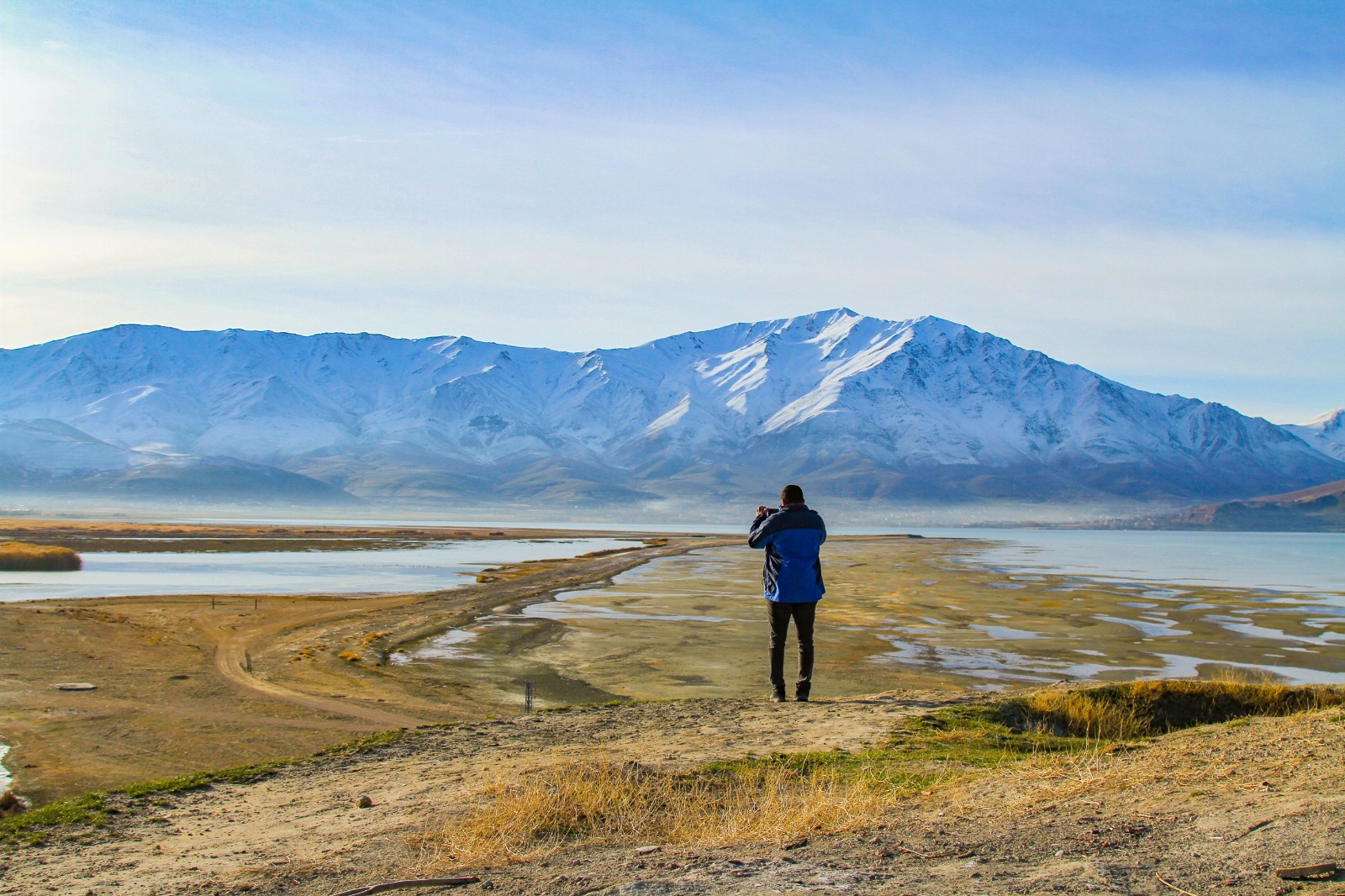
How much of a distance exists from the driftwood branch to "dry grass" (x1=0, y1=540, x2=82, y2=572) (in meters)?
49.0

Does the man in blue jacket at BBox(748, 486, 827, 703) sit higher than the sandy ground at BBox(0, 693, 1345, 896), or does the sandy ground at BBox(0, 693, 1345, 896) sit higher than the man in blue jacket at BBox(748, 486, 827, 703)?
the man in blue jacket at BBox(748, 486, 827, 703)

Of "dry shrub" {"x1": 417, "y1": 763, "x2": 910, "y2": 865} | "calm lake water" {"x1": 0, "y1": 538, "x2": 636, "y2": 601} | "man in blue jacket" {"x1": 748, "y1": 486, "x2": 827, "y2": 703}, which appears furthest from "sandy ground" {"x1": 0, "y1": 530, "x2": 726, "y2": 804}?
"calm lake water" {"x1": 0, "y1": 538, "x2": 636, "y2": 601}

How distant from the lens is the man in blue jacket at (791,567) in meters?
11.7

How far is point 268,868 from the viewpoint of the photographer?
19.8 feet

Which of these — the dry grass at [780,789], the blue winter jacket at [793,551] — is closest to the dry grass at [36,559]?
the blue winter jacket at [793,551]

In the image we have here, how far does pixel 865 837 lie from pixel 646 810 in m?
1.61

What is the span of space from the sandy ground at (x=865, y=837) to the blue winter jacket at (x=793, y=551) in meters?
2.71

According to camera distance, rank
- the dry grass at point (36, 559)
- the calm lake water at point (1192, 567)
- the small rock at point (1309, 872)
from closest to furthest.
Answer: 1. the small rock at point (1309, 872)
2. the dry grass at point (36, 559)
3. the calm lake water at point (1192, 567)

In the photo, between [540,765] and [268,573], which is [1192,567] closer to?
[268,573]

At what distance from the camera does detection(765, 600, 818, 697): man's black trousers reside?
11930 millimetres

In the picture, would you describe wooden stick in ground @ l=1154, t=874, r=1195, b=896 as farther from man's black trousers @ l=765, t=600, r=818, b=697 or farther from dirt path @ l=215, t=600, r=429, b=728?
dirt path @ l=215, t=600, r=429, b=728

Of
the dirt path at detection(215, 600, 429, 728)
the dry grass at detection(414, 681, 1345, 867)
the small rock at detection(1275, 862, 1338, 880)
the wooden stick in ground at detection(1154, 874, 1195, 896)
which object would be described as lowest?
the dirt path at detection(215, 600, 429, 728)

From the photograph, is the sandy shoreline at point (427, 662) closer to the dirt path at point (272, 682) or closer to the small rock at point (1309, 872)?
the dirt path at point (272, 682)

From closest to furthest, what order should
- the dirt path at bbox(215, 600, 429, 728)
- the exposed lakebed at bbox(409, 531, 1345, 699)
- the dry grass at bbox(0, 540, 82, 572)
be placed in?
the dirt path at bbox(215, 600, 429, 728) → the exposed lakebed at bbox(409, 531, 1345, 699) → the dry grass at bbox(0, 540, 82, 572)
